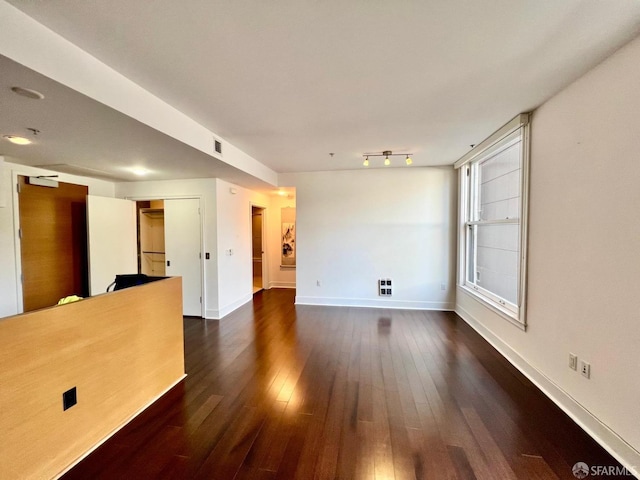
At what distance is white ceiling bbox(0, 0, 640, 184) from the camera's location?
1396 millimetres

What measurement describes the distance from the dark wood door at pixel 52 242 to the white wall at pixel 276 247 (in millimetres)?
3614

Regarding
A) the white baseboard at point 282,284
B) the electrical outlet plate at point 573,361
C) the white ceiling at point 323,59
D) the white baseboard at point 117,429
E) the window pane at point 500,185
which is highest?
the white ceiling at point 323,59

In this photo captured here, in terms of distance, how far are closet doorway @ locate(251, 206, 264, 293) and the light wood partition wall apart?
428cm

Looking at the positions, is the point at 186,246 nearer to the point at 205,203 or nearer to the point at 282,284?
the point at 205,203

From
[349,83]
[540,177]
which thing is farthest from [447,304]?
[349,83]

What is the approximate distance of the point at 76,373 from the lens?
171 centimetres

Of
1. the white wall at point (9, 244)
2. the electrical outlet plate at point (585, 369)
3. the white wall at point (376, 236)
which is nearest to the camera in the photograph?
the electrical outlet plate at point (585, 369)

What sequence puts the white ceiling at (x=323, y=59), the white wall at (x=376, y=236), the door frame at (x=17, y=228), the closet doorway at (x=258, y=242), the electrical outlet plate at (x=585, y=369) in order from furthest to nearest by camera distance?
the closet doorway at (x=258, y=242) → the white wall at (x=376, y=236) → the door frame at (x=17, y=228) → the electrical outlet plate at (x=585, y=369) → the white ceiling at (x=323, y=59)

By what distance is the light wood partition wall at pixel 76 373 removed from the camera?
1396mm

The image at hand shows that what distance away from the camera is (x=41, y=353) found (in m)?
1.51

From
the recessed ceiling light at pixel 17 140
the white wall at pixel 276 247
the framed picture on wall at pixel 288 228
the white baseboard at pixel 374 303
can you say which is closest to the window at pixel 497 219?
the white baseboard at pixel 374 303

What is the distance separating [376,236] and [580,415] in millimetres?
3430

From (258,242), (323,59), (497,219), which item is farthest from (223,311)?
(497,219)

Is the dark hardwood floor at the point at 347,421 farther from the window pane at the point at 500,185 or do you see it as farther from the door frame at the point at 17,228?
the door frame at the point at 17,228
